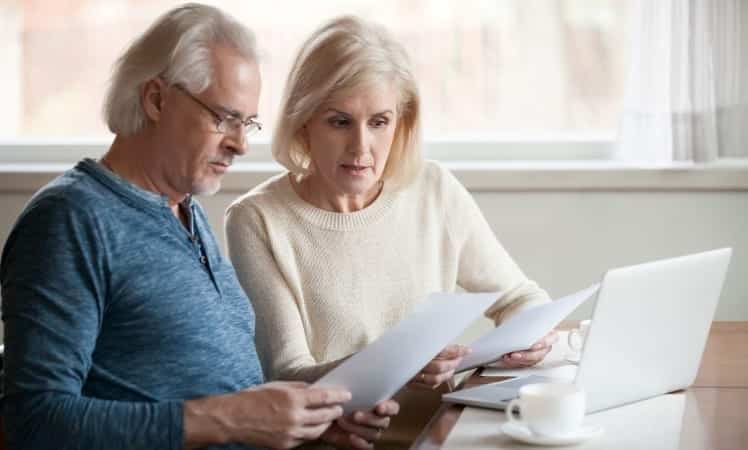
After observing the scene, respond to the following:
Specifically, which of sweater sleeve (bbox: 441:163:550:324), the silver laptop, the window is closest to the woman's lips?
sweater sleeve (bbox: 441:163:550:324)

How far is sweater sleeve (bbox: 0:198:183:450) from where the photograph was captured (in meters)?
1.45

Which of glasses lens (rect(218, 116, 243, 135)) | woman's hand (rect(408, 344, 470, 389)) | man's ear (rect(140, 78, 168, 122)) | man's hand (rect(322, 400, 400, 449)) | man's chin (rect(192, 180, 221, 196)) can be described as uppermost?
man's ear (rect(140, 78, 168, 122))

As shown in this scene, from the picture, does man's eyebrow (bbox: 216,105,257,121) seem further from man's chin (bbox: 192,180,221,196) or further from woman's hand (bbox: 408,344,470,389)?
woman's hand (bbox: 408,344,470,389)

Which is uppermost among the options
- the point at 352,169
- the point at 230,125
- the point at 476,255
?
the point at 230,125

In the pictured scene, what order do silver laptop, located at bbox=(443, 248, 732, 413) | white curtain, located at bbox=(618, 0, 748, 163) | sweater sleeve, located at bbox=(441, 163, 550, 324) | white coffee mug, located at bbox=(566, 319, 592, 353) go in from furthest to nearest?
1. white curtain, located at bbox=(618, 0, 748, 163)
2. sweater sleeve, located at bbox=(441, 163, 550, 324)
3. white coffee mug, located at bbox=(566, 319, 592, 353)
4. silver laptop, located at bbox=(443, 248, 732, 413)

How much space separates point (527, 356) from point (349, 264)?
1.36ft

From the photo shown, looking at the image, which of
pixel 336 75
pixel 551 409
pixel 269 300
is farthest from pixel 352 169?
pixel 551 409

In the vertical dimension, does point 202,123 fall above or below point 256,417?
above

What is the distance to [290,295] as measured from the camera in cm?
212

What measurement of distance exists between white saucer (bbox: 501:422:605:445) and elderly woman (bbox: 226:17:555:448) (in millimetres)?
470

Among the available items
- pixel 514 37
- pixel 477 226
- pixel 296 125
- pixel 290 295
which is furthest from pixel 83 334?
pixel 514 37

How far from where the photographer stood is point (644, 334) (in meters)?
1.67

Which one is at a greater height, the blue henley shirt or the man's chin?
the man's chin

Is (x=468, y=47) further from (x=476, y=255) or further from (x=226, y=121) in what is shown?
(x=226, y=121)
